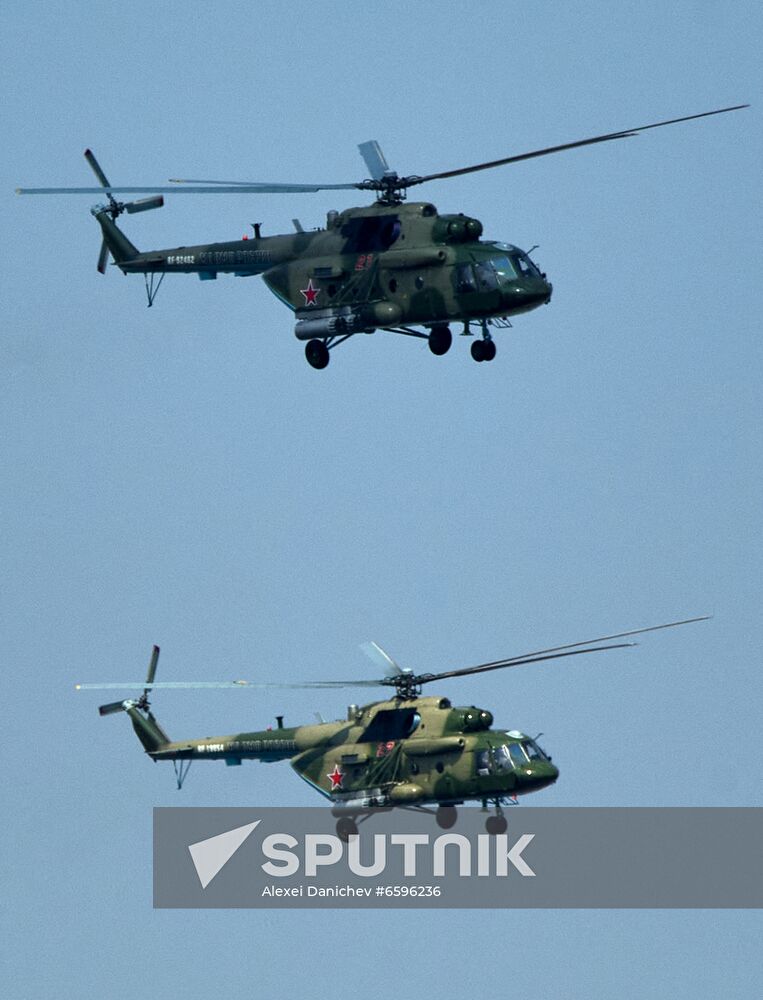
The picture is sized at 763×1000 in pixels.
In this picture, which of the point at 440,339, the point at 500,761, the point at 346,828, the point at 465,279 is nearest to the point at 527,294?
the point at 465,279

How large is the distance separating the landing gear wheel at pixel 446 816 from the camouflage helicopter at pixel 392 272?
12451 millimetres

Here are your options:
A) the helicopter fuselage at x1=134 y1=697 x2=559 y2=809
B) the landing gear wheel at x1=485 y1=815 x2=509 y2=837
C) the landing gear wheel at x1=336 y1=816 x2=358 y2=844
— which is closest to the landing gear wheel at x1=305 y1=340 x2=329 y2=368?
the helicopter fuselage at x1=134 y1=697 x2=559 y2=809

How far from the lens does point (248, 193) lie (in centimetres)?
7112

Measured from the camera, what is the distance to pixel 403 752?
77.6 m

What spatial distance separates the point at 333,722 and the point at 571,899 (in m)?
8.40

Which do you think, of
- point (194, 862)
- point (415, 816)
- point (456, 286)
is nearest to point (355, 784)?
point (415, 816)

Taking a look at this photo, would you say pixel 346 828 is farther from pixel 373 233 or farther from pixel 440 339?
pixel 373 233

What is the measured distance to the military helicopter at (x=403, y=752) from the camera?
76.3 meters

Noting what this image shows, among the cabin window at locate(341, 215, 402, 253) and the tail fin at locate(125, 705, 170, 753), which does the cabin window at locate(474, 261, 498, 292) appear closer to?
the cabin window at locate(341, 215, 402, 253)

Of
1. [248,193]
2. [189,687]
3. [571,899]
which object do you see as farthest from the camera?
[571,899]

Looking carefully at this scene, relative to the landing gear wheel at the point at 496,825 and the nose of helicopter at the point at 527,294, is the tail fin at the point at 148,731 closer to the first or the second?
the landing gear wheel at the point at 496,825

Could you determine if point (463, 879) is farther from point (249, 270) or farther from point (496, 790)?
point (249, 270)

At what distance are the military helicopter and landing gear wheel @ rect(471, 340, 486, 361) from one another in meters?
7.76
